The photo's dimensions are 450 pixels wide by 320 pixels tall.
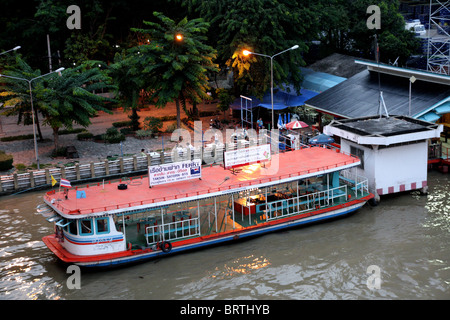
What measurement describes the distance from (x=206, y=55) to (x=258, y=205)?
70.2 feet

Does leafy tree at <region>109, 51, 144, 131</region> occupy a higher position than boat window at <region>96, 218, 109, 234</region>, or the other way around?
leafy tree at <region>109, 51, 144, 131</region>

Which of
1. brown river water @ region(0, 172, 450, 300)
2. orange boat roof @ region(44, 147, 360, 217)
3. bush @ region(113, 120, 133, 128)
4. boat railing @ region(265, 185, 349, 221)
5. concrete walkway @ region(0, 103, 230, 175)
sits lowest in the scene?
brown river water @ region(0, 172, 450, 300)

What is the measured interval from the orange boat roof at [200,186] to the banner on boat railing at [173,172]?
339 mm

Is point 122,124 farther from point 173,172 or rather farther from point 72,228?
point 72,228

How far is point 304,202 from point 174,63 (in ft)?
62.0

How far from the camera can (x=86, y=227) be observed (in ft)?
82.9

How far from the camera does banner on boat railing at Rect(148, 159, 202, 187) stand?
1102 inches

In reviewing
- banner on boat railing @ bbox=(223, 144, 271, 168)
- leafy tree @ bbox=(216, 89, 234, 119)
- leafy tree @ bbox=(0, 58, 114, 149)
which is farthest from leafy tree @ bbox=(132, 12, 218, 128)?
banner on boat railing @ bbox=(223, 144, 271, 168)

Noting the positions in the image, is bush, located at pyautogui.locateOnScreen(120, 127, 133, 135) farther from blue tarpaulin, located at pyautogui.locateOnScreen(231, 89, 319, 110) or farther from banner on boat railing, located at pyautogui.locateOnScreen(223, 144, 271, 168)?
banner on boat railing, located at pyautogui.locateOnScreen(223, 144, 271, 168)

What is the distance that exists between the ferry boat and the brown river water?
2.72 feet

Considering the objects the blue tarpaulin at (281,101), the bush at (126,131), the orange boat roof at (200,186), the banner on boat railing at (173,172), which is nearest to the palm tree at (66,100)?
the bush at (126,131)

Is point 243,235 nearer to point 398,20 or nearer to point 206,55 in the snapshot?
point 206,55

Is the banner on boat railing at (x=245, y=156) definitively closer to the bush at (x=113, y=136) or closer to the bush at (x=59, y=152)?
the bush at (x=59, y=152)

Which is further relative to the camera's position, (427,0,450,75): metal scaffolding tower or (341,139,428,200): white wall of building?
(427,0,450,75): metal scaffolding tower
